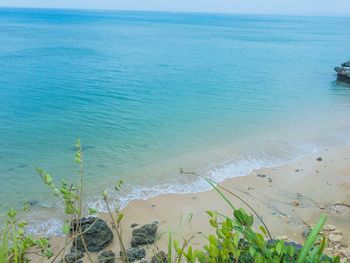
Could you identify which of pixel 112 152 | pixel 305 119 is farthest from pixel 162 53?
pixel 112 152

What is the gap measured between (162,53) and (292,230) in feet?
109

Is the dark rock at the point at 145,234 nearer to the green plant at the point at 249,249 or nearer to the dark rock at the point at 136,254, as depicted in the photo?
the dark rock at the point at 136,254

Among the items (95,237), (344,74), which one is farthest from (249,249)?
(344,74)

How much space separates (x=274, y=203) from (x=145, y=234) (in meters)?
3.65

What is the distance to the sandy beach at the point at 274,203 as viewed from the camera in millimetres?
7758

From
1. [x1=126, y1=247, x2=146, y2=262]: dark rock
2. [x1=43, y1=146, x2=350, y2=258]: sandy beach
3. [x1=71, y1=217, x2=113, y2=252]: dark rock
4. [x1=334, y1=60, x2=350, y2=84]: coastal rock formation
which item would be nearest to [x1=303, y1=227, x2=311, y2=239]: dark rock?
[x1=43, y1=146, x2=350, y2=258]: sandy beach

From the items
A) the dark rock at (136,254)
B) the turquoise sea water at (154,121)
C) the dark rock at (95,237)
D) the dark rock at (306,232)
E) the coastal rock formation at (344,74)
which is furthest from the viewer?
the coastal rock formation at (344,74)

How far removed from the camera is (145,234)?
23.9 ft

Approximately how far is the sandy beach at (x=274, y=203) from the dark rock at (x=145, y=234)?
19 cm

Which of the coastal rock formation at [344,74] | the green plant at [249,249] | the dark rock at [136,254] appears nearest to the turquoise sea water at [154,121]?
the coastal rock formation at [344,74]

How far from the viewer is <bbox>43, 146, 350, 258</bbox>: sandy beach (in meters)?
7.76

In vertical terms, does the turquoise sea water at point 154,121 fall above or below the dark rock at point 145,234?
above

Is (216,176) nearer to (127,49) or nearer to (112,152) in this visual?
(112,152)

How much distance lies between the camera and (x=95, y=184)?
32.4 feet
